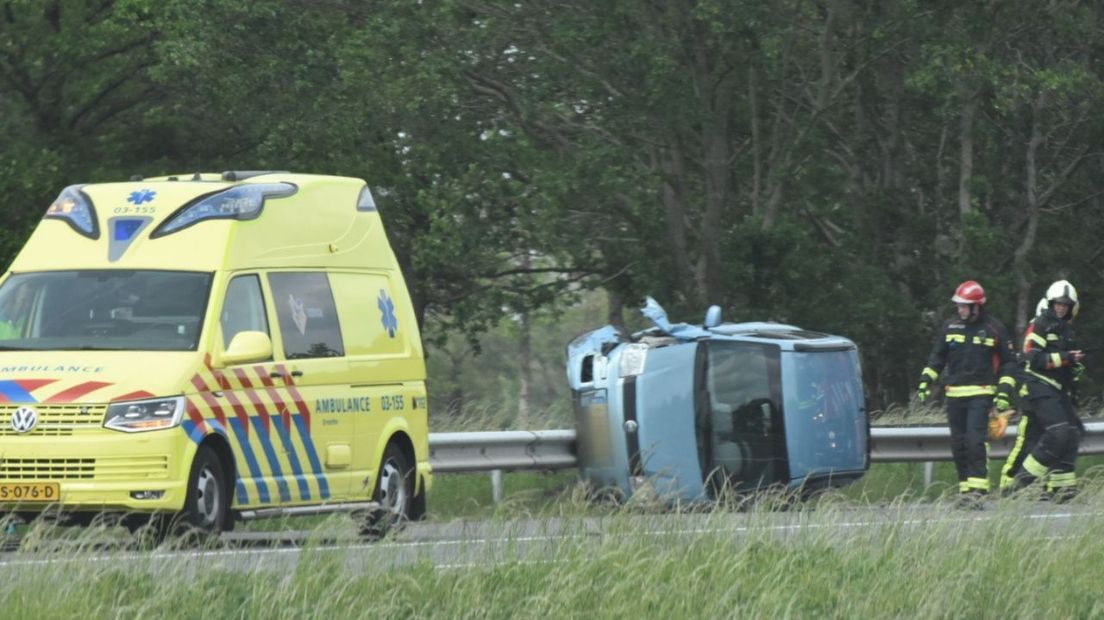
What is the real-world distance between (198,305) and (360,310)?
1.71 metres

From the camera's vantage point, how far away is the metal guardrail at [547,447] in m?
→ 16.0

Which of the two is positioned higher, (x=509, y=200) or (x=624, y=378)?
(x=509, y=200)

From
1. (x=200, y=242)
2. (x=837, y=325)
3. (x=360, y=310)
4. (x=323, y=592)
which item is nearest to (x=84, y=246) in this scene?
(x=200, y=242)

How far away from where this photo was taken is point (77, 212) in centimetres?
1214

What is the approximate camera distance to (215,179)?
12.8m

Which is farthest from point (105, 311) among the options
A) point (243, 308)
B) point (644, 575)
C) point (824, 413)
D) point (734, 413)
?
point (824, 413)

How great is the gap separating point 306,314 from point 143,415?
1.92 metres

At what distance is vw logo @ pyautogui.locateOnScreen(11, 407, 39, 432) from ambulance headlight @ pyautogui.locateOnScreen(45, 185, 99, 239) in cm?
167

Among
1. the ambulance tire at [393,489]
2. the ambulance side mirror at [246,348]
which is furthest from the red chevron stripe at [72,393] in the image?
the ambulance tire at [393,489]

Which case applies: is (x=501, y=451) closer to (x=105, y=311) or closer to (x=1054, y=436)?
(x=1054, y=436)

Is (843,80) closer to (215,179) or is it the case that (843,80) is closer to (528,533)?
(215,179)

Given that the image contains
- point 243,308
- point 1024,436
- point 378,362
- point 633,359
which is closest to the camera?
point 243,308

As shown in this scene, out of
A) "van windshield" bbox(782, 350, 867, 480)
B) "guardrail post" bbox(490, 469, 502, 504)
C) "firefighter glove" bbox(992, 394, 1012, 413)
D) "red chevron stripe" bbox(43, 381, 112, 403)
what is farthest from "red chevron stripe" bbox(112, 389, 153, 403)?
"firefighter glove" bbox(992, 394, 1012, 413)

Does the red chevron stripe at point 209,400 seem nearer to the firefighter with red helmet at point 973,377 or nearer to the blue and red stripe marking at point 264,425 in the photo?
the blue and red stripe marking at point 264,425
